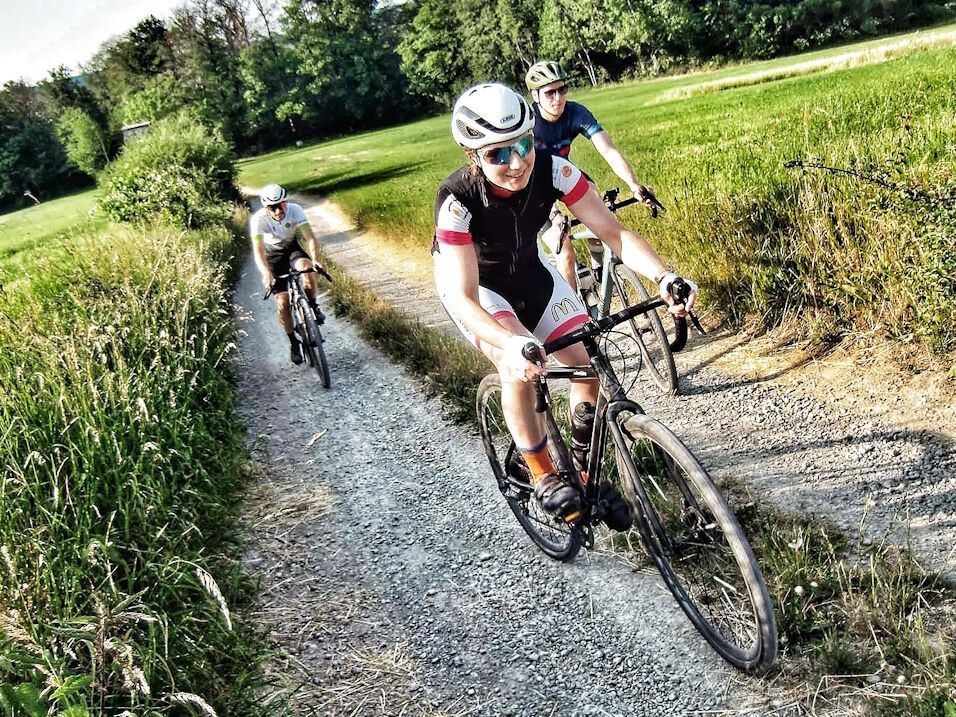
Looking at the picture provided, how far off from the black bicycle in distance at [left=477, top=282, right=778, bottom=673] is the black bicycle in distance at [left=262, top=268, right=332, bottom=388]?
463 cm

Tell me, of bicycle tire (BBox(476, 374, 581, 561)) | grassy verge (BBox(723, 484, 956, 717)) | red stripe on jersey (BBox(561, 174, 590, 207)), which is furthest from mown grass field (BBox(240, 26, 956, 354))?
bicycle tire (BBox(476, 374, 581, 561))

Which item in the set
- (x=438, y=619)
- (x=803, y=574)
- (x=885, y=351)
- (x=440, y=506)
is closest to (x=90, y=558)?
(x=438, y=619)

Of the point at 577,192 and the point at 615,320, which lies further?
the point at 577,192

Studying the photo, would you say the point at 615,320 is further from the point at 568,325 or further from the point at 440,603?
the point at 440,603

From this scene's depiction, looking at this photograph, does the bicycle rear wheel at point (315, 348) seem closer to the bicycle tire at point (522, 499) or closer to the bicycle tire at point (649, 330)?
the bicycle tire at point (649, 330)

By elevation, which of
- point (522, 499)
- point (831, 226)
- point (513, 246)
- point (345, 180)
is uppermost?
point (345, 180)

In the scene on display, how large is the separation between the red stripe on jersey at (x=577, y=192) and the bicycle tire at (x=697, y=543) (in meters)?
1.22

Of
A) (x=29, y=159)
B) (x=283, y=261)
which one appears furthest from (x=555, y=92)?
(x=29, y=159)

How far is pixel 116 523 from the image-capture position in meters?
4.12

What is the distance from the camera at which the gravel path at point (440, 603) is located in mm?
3215

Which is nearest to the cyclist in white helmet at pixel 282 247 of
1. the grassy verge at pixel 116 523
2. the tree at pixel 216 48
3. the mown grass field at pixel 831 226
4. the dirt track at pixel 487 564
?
the grassy verge at pixel 116 523

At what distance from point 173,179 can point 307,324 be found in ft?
50.3

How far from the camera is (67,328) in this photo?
662 centimetres

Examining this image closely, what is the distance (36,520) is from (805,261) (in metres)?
5.87
